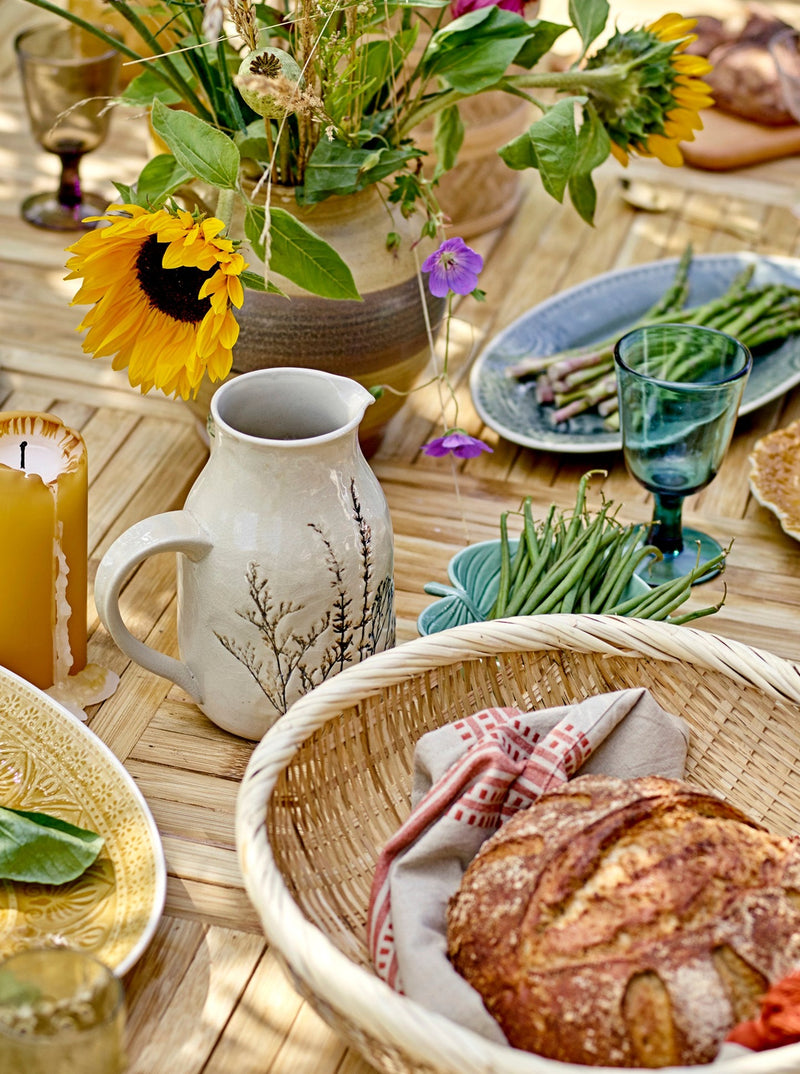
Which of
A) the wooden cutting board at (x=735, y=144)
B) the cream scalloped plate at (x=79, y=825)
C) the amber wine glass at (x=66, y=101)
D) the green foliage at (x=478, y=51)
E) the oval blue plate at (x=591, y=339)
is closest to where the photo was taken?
the cream scalloped plate at (x=79, y=825)

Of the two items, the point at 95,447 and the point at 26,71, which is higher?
the point at 26,71

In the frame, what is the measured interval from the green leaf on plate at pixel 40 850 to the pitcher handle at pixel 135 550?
0.15 meters

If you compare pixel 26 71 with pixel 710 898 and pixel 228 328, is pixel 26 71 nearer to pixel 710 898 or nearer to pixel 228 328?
pixel 228 328

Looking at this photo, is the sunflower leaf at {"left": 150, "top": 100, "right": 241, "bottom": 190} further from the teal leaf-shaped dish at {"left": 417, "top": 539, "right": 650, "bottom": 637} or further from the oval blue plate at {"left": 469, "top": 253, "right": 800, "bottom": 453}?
A: the oval blue plate at {"left": 469, "top": 253, "right": 800, "bottom": 453}

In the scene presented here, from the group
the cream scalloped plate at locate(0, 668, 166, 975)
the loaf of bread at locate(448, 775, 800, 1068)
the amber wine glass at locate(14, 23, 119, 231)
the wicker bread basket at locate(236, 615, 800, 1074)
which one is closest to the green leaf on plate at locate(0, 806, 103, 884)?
the cream scalloped plate at locate(0, 668, 166, 975)

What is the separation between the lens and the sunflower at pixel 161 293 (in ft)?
2.71

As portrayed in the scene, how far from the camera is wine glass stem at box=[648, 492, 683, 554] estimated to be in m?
1.12

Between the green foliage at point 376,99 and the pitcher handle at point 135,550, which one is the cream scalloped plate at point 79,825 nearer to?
the pitcher handle at point 135,550

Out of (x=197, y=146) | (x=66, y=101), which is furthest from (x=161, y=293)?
(x=66, y=101)

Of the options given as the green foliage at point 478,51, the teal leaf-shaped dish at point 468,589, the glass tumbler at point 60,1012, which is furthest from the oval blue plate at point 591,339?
the glass tumbler at point 60,1012

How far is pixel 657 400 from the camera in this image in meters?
1.03

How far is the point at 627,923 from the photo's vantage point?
0.66 metres

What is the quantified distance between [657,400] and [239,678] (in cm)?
42

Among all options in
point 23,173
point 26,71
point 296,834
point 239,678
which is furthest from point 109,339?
point 23,173
